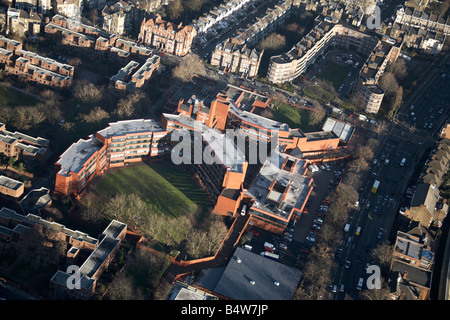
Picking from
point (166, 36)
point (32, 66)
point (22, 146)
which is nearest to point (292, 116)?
point (166, 36)

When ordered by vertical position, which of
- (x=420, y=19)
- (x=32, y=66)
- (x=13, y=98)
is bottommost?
(x=13, y=98)

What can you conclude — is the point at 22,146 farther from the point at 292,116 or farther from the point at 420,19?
the point at 420,19

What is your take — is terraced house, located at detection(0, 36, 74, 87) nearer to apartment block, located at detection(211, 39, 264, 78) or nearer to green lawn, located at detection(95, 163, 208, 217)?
green lawn, located at detection(95, 163, 208, 217)

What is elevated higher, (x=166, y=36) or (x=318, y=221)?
(x=166, y=36)

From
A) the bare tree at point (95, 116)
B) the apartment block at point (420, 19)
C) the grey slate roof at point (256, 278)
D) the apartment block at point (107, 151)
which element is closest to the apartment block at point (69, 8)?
the bare tree at point (95, 116)

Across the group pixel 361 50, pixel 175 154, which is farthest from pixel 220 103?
pixel 361 50

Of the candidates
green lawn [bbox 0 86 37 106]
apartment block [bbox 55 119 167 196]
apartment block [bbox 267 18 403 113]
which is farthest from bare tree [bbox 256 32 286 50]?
green lawn [bbox 0 86 37 106]
